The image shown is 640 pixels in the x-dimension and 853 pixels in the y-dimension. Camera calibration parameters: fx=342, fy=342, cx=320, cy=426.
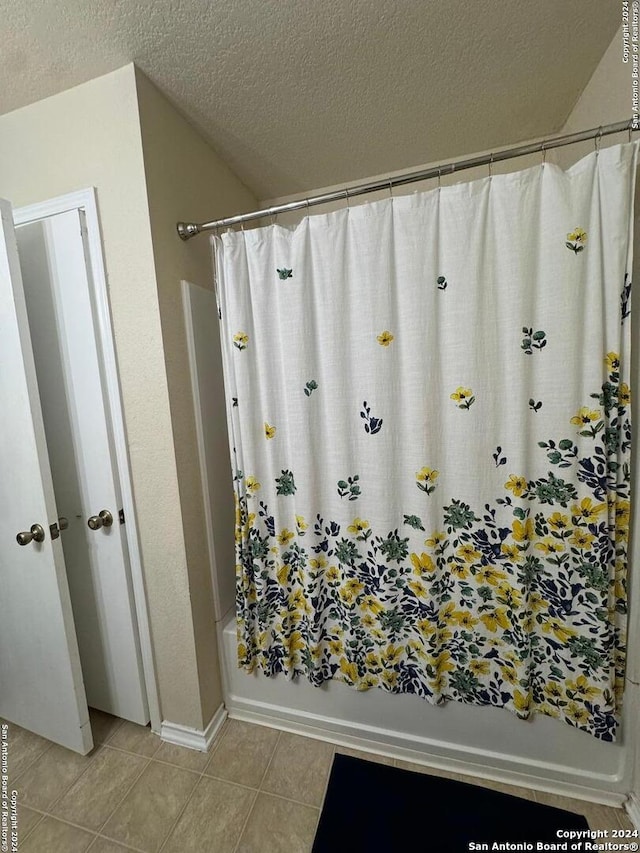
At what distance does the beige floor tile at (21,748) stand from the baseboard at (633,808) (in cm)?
205

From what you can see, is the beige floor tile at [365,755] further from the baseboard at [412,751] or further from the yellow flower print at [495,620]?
the yellow flower print at [495,620]

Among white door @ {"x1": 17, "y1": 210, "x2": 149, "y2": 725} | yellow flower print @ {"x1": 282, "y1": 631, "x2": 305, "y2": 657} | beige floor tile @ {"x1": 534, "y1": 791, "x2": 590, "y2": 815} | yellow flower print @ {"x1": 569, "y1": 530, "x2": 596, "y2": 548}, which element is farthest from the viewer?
yellow flower print @ {"x1": 282, "y1": 631, "x2": 305, "y2": 657}

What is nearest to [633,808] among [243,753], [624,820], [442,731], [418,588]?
[624,820]

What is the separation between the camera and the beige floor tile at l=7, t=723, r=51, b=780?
4.20 ft

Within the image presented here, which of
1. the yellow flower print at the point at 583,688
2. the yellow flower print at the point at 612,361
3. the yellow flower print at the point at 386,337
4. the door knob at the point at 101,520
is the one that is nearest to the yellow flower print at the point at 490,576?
the yellow flower print at the point at 583,688

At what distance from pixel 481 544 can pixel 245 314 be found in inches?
42.9

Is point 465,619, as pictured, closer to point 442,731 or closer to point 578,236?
point 442,731

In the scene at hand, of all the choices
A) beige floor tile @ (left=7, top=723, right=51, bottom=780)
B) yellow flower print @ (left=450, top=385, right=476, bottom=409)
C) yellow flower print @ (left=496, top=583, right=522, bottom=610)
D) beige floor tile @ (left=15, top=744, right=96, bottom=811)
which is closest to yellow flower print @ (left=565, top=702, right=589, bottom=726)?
yellow flower print @ (left=496, top=583, right=522, bottom=610)

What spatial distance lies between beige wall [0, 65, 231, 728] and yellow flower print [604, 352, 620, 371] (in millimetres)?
1309

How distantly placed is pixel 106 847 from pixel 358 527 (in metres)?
1.22

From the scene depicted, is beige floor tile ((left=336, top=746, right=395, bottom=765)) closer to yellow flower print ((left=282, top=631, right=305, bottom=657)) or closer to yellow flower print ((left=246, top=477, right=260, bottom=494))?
yellow flower print ((left=282, top=631, right=305, bottom=657))

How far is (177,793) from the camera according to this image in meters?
1.17

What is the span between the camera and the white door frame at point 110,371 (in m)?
1.13

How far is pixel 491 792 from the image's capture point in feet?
3.72
